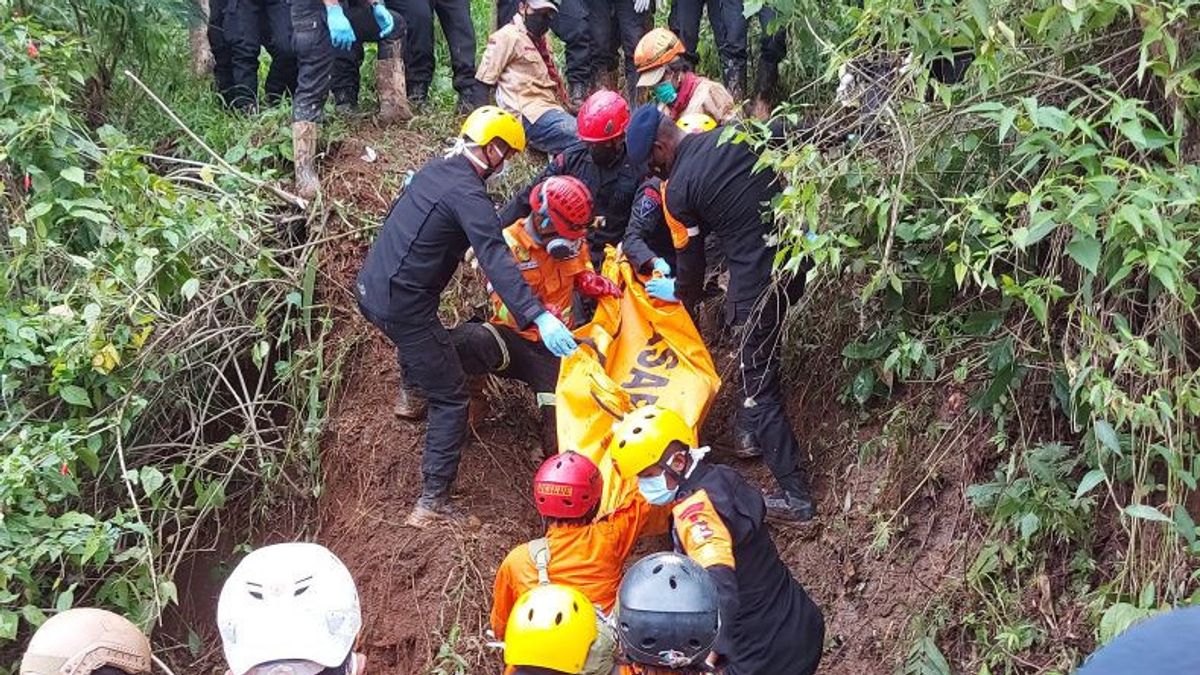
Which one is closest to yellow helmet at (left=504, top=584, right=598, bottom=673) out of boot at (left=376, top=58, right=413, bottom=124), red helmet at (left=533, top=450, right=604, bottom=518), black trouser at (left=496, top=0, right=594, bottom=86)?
red helmet at (left=533, top=450, right=604, bottom=518)

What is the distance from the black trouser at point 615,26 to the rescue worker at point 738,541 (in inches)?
194

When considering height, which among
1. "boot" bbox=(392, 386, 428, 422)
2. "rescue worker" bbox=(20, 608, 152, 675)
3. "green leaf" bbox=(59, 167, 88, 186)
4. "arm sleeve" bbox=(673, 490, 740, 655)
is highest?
"green leaf" bbox=(59, 167, 88, 186)

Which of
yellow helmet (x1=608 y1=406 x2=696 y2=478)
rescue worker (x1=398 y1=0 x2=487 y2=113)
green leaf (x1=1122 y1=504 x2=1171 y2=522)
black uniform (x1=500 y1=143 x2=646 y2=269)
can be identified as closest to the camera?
green leaf (x1=1122 y1=504 x2=1171 y2=522)

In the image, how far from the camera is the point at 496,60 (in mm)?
7598

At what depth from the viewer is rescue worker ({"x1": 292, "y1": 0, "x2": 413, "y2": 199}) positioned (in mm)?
6938

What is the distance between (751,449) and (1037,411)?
A: 183 cm

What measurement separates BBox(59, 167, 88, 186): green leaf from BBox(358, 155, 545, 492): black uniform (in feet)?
5.20

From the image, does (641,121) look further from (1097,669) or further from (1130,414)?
(1097,669)

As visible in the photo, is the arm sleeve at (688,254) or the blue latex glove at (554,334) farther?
the arm sleeve at (688,254)

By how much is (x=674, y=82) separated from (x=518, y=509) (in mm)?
2928

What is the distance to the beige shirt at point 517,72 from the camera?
7.59m

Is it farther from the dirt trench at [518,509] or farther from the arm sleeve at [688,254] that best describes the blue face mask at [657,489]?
the arm sleeve at [688,254]

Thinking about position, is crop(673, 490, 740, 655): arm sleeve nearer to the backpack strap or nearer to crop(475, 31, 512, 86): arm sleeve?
the backpack strap

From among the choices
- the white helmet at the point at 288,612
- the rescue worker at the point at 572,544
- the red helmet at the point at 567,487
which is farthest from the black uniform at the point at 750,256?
the white helmet at the point at 288,612
